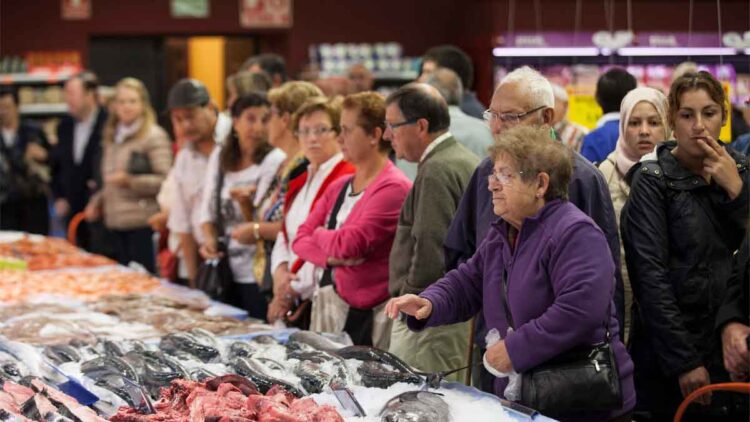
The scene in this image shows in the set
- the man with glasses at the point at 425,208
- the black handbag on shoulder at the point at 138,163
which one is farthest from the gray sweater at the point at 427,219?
the black handbag on shoulder at the point at 138,163

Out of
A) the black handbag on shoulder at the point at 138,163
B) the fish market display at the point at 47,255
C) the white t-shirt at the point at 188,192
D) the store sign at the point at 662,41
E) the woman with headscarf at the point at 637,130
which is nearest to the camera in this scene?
the woman with headscarf at the point at 637,130

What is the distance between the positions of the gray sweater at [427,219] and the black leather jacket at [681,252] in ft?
2.39

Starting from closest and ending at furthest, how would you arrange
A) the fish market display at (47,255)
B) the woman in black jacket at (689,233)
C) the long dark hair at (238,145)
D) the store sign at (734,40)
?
the woman in black jacket at (689,233) < the store sign at (734,40) < the long dark hair at (238,145) < the fish market display at (47,255)

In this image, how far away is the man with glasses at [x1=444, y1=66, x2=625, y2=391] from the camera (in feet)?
11.6

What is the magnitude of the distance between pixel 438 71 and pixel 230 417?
3084 mm

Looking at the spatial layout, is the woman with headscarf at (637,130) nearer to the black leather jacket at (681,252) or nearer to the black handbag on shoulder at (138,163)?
the black leather jacket at (681,252)

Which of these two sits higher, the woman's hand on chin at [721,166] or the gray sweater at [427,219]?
the woman's hand on chin at [721,166]

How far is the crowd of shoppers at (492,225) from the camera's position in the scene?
3236mm

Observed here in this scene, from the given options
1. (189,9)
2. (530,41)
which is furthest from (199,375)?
(189,9)

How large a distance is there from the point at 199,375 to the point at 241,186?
245cm

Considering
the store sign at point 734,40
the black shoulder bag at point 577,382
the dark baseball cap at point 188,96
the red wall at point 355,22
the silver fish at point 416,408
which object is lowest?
the silver fish at point 416,408

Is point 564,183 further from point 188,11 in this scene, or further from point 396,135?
point 188,11

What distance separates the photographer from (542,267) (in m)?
3.20

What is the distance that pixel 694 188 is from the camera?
12.4 ft
